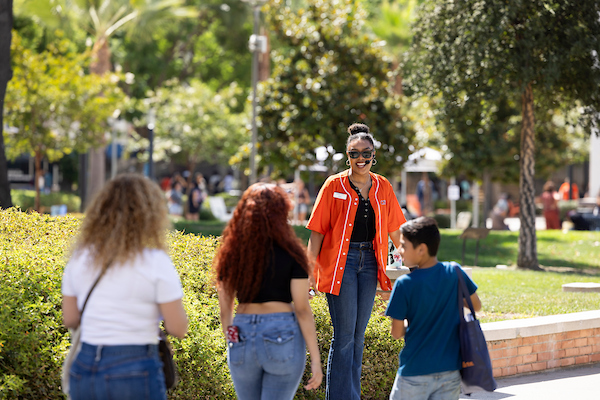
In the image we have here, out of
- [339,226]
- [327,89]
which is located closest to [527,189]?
[327,89]

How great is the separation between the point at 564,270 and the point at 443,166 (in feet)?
34.0

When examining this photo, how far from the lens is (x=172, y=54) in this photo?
124 feet

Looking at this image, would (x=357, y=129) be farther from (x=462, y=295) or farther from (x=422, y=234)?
(x=462, y=295)

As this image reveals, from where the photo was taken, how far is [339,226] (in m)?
4.72

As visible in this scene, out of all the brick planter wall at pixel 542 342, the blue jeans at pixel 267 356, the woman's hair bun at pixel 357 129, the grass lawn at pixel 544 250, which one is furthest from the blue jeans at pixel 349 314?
the grass lawn at pixel 544 250

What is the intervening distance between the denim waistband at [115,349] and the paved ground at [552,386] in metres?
3.71

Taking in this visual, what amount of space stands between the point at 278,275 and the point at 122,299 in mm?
730

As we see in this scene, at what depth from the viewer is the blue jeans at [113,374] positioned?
2.87 meters

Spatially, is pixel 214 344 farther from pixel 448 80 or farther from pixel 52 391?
pixel 448 80

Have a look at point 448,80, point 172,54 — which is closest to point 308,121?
point 448,80

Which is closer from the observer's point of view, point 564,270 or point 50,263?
point 50,263

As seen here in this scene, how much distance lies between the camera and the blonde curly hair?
296cm

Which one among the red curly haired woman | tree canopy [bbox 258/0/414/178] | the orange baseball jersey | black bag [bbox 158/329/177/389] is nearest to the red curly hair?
the red curly haired woman

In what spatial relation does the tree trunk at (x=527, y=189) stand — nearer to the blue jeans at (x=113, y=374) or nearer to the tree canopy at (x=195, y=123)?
the blue jeans at (x=113, y=374)
